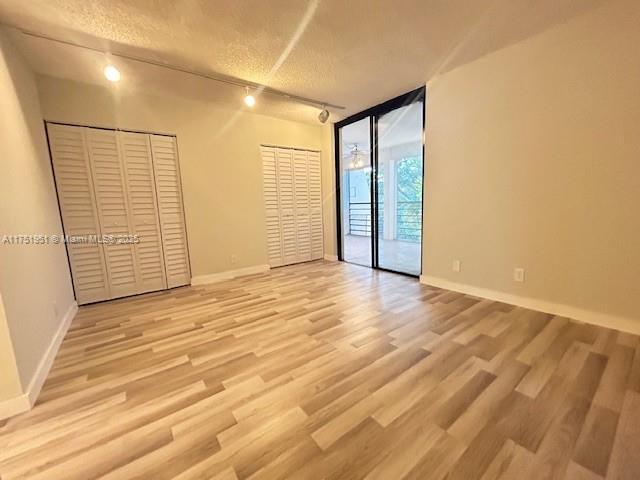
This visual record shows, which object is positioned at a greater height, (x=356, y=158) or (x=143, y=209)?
(x=356, y=158)

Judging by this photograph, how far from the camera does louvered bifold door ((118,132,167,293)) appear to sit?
126 inches

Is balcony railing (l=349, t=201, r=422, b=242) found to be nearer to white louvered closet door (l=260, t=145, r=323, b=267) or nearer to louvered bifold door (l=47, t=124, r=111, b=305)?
Result: white louvered closet door (l=260, t=145, r=323, b=267)

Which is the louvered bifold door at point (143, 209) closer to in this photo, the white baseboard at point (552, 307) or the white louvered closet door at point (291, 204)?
the white louvered closet door at point (291, 204)

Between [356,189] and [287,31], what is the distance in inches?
274

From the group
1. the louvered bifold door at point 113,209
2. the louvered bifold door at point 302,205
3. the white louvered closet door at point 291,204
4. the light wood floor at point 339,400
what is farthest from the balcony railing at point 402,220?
the louvered bifold door at point 113,209

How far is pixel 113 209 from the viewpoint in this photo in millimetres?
3133

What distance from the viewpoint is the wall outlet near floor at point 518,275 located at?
261 cm

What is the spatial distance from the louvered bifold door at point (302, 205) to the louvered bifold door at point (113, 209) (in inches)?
94.4

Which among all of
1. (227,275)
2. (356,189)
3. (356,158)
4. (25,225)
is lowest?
(227,275)

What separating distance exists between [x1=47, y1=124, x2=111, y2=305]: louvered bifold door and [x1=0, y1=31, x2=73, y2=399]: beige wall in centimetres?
16

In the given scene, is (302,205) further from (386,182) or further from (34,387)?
(34,387)

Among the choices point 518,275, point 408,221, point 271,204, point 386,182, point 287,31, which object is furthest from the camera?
point 386,182

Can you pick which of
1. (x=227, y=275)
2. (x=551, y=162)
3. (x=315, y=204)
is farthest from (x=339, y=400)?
(x=315, y=204)

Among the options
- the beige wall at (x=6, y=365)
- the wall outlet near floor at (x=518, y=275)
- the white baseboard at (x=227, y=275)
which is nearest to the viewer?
the beige wall at (x=6, y=365)
